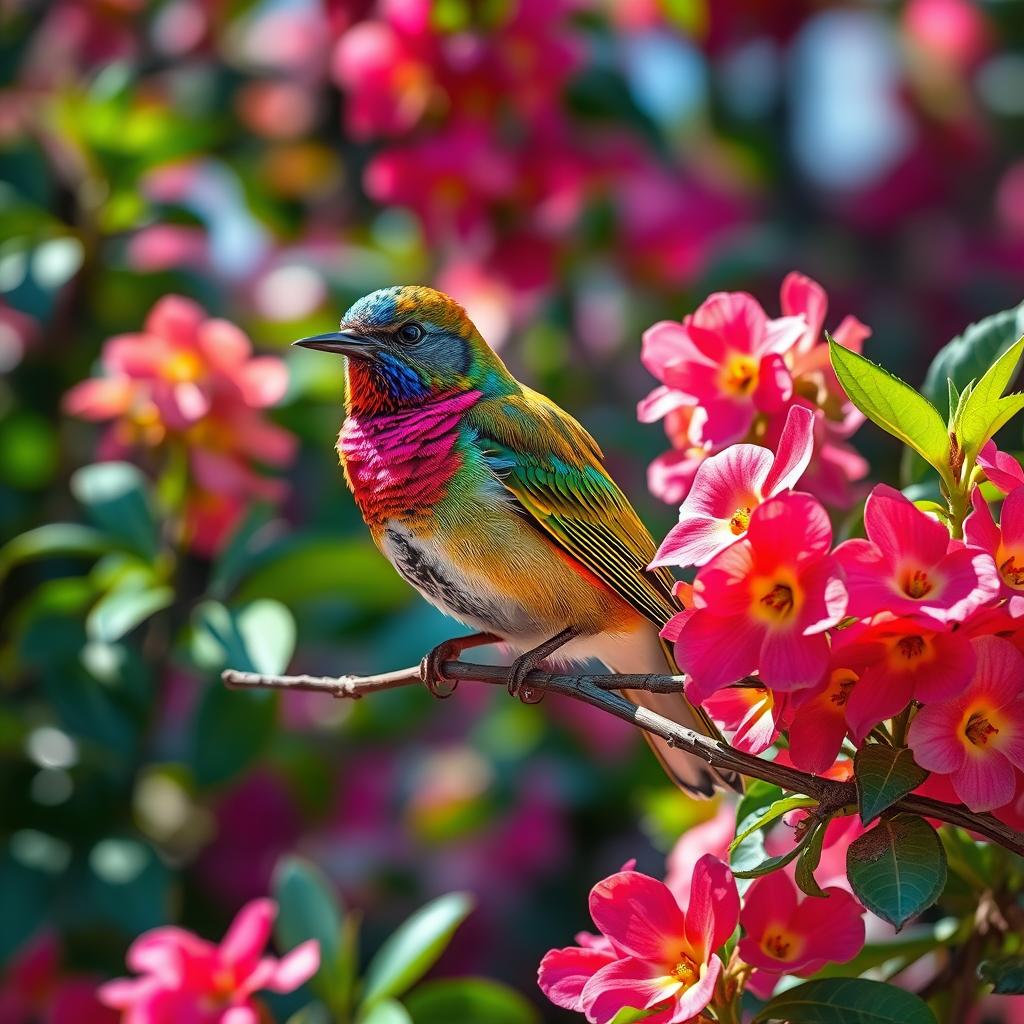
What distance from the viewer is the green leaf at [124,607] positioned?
6.82 feet

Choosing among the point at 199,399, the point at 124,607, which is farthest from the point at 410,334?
the point at 124,607

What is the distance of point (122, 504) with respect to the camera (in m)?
2.29

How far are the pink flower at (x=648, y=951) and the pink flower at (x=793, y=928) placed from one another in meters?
0.05

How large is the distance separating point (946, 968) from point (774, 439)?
0.62 metres

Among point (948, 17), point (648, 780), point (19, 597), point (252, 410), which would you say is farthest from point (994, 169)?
point (19, 597)

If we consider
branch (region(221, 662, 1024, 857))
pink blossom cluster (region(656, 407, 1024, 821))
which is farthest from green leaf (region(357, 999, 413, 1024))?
pink blossom cluster (region(656, 407, 1024, 821))

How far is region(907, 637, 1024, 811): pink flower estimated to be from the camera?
1147 millimetres

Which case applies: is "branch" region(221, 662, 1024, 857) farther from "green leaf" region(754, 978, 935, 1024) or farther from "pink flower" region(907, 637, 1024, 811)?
"green leaf" region(754, 978, 935, 1024)

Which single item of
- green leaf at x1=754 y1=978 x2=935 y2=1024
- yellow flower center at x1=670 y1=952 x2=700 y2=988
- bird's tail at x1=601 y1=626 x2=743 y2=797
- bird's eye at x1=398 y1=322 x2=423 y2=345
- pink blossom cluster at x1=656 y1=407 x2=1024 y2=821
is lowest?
bird's tail at x1=601 y1=626 x2=743 y2=797

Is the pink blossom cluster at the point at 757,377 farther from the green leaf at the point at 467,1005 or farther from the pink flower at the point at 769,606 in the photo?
the green leaf at the point at 467,1005

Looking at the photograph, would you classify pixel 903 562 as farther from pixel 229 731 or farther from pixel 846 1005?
pixel 229 731

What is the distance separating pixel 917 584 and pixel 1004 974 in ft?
1.42

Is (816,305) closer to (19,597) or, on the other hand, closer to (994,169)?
(19,597)

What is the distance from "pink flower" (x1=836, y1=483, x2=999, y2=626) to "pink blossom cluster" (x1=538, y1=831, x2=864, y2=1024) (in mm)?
329
